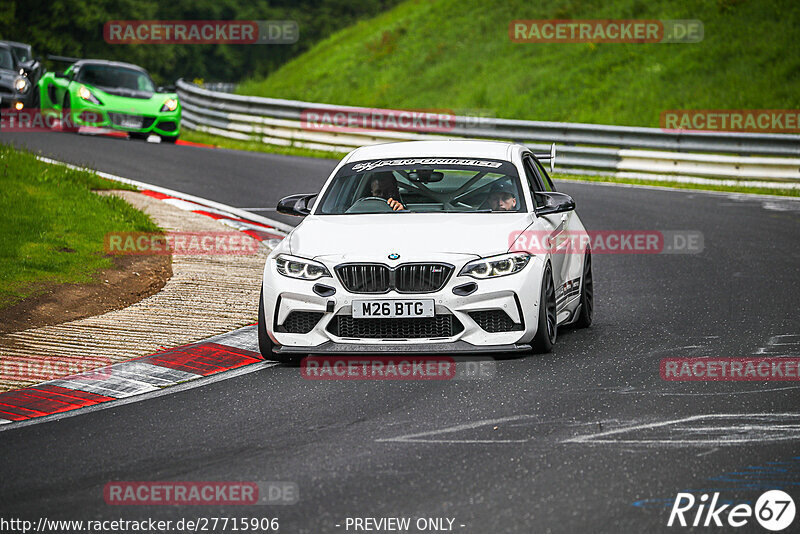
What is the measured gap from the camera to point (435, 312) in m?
7.90

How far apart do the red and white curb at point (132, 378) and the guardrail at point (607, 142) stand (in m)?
A: 14.0

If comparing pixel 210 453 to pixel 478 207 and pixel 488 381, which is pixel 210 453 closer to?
pixel 488 381

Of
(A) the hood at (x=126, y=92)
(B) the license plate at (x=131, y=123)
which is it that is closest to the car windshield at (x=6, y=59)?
(A) the hood at (x=126, y=92)

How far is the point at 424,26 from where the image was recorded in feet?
124

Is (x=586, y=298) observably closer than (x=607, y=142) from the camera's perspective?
Yes

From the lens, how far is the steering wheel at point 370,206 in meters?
9.16

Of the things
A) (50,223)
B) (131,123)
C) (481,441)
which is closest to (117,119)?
(131,123)

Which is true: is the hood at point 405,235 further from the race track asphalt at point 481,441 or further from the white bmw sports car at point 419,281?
the race track asphalt at point 481,441

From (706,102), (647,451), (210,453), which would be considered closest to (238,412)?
(210,453)

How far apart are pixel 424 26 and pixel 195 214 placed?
23.7m

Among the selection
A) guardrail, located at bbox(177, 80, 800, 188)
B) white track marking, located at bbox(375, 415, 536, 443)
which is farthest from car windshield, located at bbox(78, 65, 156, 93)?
white track marking, located at bbox(375, 415, 536, 443)

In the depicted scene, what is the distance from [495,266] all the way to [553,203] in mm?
1174

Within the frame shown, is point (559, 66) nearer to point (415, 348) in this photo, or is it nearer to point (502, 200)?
point (502, 200)

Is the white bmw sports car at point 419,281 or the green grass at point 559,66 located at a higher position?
the green grass at point 559,66
